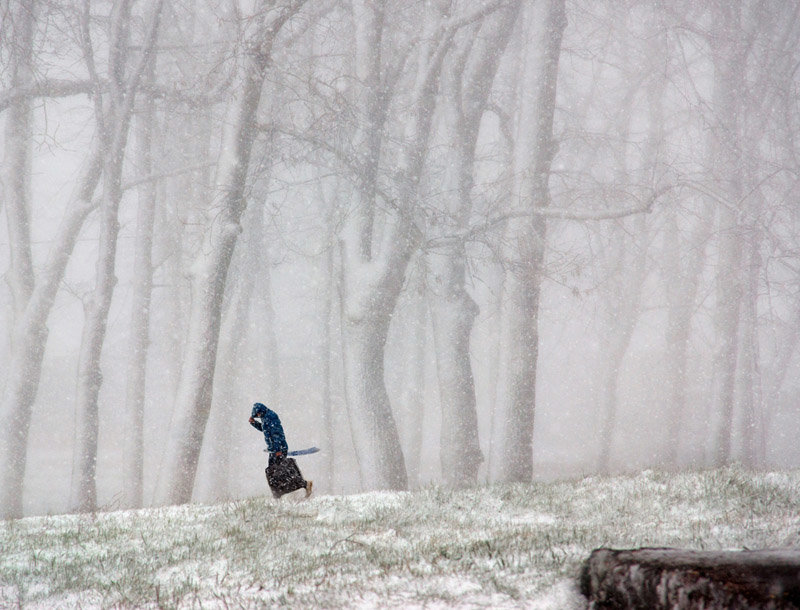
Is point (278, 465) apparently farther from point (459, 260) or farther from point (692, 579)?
point (459, 260)

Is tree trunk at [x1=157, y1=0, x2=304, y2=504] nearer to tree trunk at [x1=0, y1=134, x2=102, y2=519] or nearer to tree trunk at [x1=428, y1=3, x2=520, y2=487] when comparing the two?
tree trunk at [x1=428, y1=3, x2=520, y2=487]

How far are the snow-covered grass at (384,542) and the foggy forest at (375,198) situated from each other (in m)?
3.13

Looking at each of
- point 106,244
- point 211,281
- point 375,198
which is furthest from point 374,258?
point 106,244

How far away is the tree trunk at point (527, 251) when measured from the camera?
33.9 ft

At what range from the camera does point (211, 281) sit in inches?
359

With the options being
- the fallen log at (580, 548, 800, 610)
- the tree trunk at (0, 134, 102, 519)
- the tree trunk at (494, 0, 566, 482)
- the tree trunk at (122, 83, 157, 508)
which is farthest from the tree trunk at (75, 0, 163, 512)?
the fallen log at (580, 548, 800, 610)

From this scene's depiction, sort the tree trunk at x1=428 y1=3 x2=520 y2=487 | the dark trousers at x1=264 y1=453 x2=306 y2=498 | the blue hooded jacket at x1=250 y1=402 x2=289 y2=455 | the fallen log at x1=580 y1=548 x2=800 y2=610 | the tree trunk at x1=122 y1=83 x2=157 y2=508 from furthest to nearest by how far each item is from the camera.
Answer: the tree trunk at x1=122 y1=83 x2=157 y2=508 < the tree trunk at x1=428 y1=3 x2=520 y2=487 < the dark trousers at x1=264 y1=453 x2=306 y2=498 < the blue hooded jacket at x1=250 y1=402 x2=289 y2=455 < the fallen log at x1=580 y1=548 x2=800 y2=610

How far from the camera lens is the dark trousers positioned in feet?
21.0

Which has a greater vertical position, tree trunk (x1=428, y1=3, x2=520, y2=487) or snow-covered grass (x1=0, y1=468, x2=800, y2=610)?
tree trunk (x1=428, y1=3, x2=520, y2=487)

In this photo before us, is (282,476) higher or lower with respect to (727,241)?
lower

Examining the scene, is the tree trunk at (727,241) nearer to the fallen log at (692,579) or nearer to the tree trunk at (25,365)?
the fallen log at (692,579)

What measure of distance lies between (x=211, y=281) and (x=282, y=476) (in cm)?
373

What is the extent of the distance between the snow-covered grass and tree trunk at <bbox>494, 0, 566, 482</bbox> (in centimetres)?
322

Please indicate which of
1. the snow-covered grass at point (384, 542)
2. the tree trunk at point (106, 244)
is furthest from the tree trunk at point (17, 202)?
the snow-covered grass at point (384, 542)
